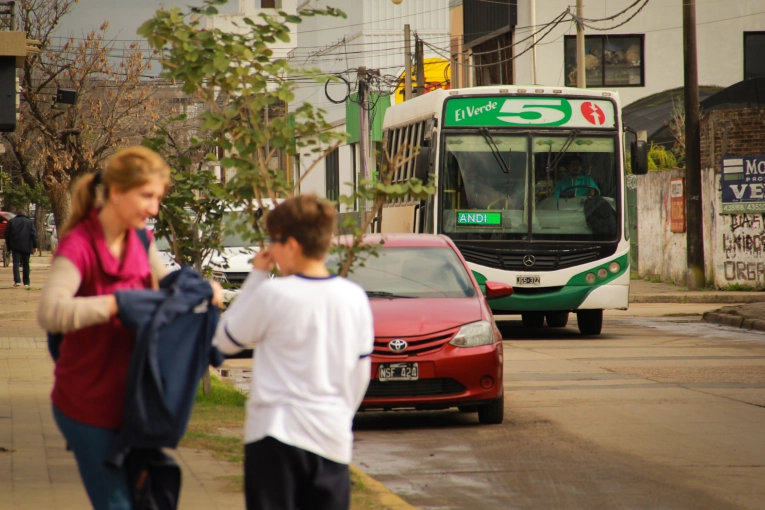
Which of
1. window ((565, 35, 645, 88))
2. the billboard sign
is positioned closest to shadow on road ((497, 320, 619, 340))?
the billboard sign

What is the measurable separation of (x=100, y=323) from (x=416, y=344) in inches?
235

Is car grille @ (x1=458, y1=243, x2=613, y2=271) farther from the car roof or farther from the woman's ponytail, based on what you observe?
the woman's ponytail

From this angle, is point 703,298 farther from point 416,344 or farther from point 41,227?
point 41,227

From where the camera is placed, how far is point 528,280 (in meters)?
17.4

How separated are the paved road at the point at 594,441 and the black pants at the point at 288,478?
2.93 metres

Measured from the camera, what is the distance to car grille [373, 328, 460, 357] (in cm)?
961

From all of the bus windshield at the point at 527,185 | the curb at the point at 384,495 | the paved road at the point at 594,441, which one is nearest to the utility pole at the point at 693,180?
the bus windshield at the point at 527,185

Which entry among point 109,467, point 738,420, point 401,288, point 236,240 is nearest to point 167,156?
point 401,288

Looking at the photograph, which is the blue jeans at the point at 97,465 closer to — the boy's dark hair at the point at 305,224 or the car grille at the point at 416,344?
the boy's dark hair at the point at 305,224

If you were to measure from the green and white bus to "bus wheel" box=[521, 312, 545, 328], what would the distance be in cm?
209

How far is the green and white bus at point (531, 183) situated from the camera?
57.5ft

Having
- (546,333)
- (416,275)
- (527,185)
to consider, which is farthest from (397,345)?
(546,333)

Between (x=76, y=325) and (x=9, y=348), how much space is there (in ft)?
40.4

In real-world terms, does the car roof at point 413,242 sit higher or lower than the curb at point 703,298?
higher
